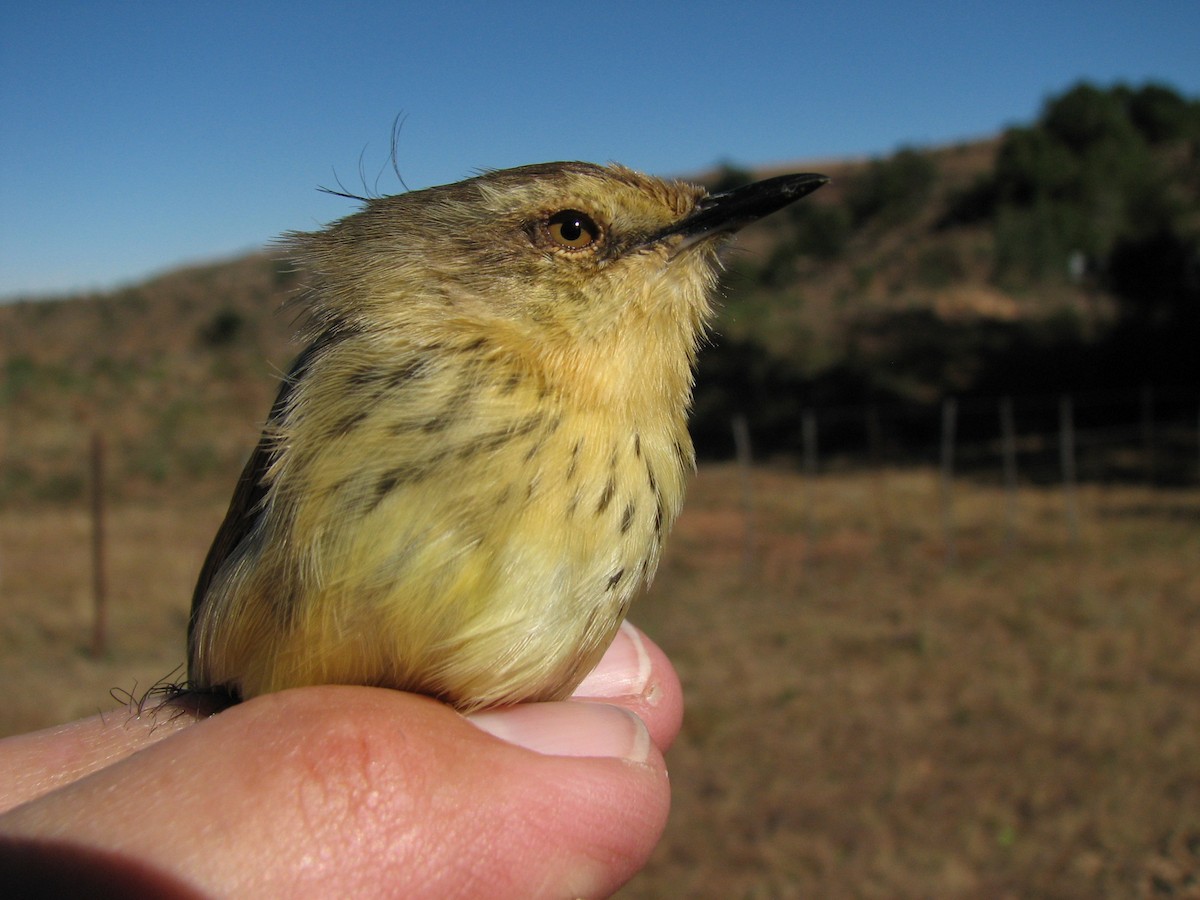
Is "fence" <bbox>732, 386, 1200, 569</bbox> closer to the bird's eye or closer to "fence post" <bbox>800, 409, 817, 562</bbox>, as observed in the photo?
"fence post" <bbox>800, 409, 817, 562</bbox>

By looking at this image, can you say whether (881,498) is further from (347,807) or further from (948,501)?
(347,807)

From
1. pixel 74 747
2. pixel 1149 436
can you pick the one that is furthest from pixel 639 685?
pixel 1149 436

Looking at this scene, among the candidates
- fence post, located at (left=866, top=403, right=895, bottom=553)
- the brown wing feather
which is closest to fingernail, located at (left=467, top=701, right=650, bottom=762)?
the brown wing feather

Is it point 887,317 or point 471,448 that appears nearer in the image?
point 471,448

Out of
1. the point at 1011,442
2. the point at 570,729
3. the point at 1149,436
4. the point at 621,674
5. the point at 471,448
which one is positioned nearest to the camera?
the point at 471,448

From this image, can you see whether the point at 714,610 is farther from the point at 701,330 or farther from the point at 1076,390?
the point at 1076,390
